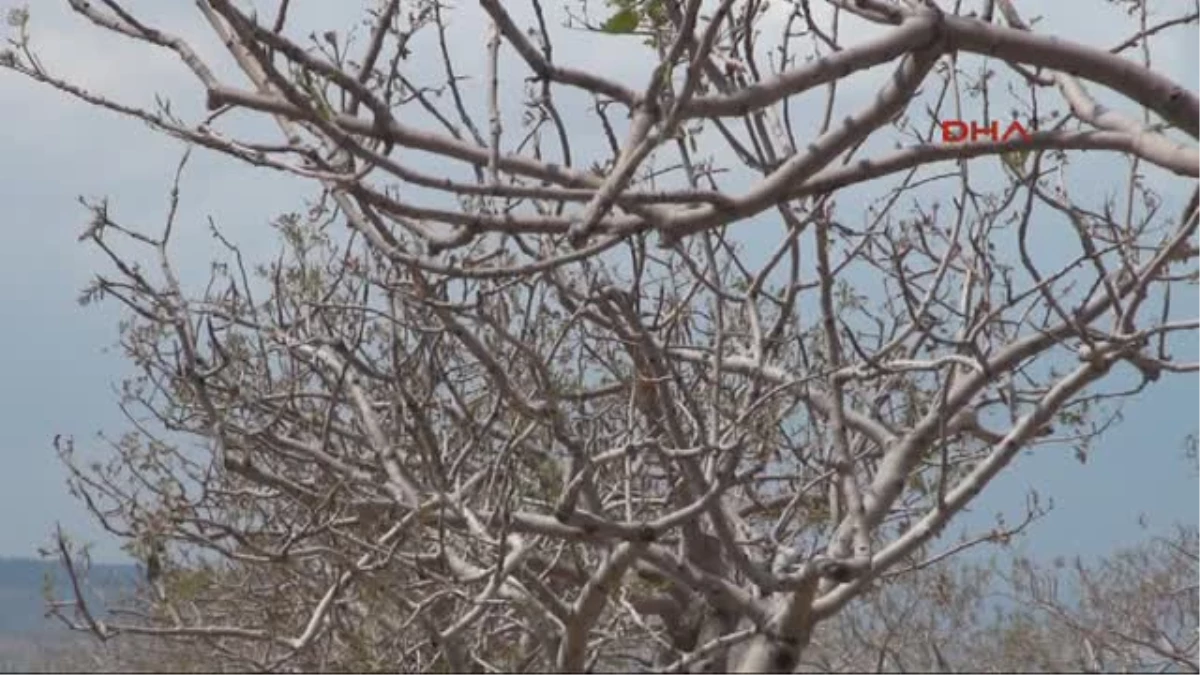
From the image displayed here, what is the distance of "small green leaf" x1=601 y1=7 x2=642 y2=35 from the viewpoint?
364cm

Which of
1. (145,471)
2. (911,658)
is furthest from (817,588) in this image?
(145,471)

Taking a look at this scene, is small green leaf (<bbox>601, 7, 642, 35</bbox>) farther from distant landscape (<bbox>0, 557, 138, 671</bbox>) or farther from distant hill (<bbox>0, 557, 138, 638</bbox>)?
distant hill (<bbox>0, 557, 138, 638</bbox>)

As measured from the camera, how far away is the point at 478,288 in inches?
182

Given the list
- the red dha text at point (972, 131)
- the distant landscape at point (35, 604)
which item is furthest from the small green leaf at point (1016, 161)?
the distant landscape at point (35, 604)

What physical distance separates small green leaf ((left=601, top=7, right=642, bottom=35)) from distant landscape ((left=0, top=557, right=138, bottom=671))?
1.91 meters

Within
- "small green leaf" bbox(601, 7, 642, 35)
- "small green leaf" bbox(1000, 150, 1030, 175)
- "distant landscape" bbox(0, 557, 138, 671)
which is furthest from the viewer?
"distant landscape" bbox(0, 557, 138, 671)

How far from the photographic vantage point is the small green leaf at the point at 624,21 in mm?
3639

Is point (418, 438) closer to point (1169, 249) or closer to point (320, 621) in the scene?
point (320, 621)

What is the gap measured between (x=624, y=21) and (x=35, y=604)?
3.03 metres

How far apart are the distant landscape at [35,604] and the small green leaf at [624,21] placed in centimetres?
191

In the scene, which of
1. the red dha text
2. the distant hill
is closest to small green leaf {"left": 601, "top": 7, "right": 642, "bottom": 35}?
the red dha text

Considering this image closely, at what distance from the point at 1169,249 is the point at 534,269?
6.85 ft

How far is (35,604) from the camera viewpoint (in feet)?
17.9

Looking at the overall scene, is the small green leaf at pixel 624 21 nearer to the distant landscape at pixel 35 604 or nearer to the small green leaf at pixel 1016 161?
the small green leaf at pixel 1016 161
